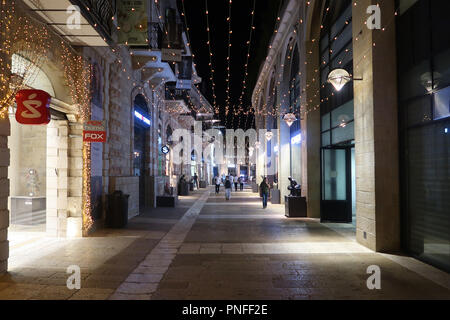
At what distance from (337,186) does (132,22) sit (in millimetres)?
9022

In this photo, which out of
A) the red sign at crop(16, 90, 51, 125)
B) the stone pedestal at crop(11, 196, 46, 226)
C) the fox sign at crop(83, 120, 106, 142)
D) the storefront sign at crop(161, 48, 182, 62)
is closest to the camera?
the red sign at crop(16, 90, 51, 125)

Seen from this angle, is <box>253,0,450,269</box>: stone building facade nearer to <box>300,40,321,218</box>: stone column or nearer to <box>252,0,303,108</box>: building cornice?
<box>300,40,321,218</box>: stone column

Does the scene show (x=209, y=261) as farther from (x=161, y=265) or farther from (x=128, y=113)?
(x=128, y=113)

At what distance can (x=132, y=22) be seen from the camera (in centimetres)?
1096

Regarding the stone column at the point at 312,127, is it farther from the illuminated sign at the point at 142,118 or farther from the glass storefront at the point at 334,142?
the illuminated sign at the point at 142,118

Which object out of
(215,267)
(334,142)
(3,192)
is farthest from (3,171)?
(334,142)

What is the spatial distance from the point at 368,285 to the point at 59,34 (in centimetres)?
912

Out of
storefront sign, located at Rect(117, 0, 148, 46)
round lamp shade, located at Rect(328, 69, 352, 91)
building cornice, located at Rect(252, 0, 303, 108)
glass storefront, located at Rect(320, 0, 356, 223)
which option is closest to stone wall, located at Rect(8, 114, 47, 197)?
storefront sign, located at Rect(117, 0, 148, 46)

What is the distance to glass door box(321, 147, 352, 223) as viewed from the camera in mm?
12641

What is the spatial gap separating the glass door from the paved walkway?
1.62 metres

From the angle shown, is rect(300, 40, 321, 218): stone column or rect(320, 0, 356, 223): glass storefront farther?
rect(300, 40, 321, 218): stone column
